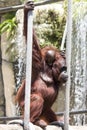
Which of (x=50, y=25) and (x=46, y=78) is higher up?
(x=50, y=25)

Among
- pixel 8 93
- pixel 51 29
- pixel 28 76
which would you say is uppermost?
pixel 51 29

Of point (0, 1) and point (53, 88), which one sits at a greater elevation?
point (0, 1)

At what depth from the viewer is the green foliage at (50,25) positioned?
6.78 metres

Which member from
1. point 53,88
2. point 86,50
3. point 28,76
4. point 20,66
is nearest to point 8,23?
point 20,66

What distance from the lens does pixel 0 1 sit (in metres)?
7.54

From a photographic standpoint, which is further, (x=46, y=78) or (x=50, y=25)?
(x=50, y=25)

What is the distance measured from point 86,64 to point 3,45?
4.24 ft

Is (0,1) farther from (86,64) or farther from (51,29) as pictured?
(86,64)

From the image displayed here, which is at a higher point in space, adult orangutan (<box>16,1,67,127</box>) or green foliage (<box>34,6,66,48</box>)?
green foliage (<box>34,6,66,48</box>)

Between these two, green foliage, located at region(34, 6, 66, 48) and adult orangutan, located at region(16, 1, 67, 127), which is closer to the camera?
adult orangutan, located at region(16, 1, 67, 127)

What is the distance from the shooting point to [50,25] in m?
6.82

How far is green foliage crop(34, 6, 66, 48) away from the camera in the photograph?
6777 millimetres

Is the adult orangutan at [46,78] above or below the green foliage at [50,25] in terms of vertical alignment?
below

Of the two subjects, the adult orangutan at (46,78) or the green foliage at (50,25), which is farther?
the green foliage at (50,25)
